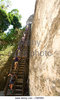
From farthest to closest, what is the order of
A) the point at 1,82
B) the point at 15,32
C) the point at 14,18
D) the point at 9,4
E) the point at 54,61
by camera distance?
the point at 14,18 < the point at 9,4 < the point at 15,32 < the point at 1,82 < the point at 54,61

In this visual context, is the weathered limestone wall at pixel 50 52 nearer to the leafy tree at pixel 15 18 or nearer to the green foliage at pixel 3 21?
the green foliage at pixel 3 21

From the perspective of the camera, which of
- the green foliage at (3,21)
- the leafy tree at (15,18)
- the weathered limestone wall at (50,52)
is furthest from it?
the leafy tree at (15,18)

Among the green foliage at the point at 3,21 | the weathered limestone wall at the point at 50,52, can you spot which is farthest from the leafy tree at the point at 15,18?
the weathered limestone wall at the point at 50,52

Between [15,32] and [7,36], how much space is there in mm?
2789

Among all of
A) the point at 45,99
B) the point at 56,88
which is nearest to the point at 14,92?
the point at 45,99

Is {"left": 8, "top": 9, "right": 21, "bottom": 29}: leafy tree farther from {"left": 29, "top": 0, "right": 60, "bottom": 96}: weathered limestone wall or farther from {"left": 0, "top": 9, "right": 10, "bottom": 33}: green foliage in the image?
{"left": 29, "top": 0, "right": 60, "bottom": 96}: weathered limestone wall

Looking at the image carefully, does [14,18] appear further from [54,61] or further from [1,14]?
[54,61]

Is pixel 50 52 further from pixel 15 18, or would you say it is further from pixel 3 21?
pixel 15 18

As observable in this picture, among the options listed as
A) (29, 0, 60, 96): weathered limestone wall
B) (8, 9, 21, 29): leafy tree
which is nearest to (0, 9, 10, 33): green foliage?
(8, 9, 21, 29): leafy tree

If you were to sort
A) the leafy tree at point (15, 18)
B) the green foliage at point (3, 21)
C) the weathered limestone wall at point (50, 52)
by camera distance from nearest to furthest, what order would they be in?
the weathered limestone wall at point (50, 52) < the green foliage at point (3, 21) < the leafy tree at point (15, 18)

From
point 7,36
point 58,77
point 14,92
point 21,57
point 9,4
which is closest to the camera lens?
point 58,77

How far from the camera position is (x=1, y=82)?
7.49 m

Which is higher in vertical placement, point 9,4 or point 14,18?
point 9,4

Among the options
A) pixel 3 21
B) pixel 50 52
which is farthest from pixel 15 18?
pixel 50 52
